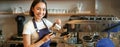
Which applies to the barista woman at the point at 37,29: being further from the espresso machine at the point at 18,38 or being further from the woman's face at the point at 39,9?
the espresso machine at the point at 18,38

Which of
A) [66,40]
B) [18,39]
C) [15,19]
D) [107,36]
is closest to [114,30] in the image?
[107,36]

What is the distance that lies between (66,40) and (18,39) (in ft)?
5.56

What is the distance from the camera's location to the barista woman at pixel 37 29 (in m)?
1.40

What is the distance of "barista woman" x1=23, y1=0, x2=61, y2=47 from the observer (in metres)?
1.40

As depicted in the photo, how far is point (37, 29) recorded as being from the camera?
57.2 inches

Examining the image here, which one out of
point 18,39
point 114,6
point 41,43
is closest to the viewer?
point 41,43

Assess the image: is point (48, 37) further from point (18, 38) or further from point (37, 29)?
point (18, 38)

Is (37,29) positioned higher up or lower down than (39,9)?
lower down

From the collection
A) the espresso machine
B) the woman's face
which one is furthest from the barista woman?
the espresso machine

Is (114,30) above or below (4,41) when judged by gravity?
above

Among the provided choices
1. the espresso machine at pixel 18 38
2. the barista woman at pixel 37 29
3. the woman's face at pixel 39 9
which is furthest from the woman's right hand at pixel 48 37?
the espresso machine at pixel 18 38

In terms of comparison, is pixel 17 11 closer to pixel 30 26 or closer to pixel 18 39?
pixel 18 39

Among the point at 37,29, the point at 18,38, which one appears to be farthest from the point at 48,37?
the point at 18,38

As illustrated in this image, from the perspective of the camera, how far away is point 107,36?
1.39m
